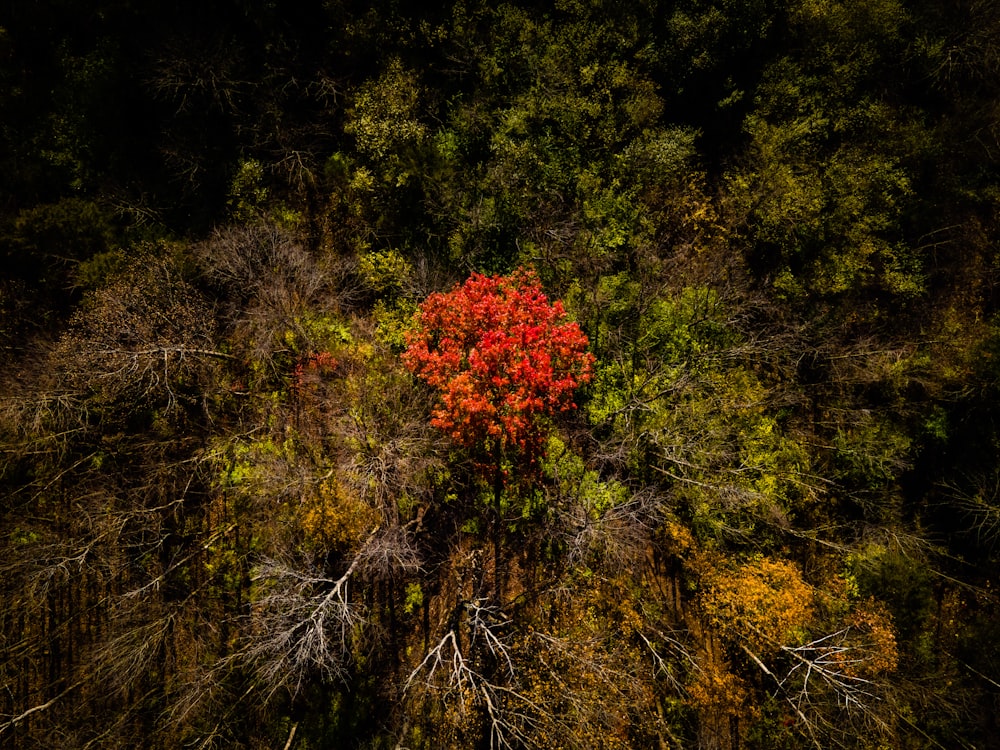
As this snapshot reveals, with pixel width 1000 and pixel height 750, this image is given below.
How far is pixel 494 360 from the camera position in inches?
436

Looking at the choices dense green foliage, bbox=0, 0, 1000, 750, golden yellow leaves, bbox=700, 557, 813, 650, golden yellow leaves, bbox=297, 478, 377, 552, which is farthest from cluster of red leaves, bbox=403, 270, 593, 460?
golden yellow leaves, bbox=700, 557, 813, 650

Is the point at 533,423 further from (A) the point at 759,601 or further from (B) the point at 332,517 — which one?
(A) the point at 759,601

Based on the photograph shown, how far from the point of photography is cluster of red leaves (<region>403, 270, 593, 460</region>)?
36.2ft

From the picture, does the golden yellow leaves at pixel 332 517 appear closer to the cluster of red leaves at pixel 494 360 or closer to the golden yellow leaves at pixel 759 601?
the cluster of red leaves at pixel 494 360

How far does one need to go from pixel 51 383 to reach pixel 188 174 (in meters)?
5.60

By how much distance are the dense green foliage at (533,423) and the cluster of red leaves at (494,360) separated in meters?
0.95

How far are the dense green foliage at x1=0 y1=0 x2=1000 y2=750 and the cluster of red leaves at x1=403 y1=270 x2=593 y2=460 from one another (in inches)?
37.6

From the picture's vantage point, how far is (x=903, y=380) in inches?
517

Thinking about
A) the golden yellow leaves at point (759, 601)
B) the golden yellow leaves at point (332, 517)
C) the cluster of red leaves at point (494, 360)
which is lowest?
the golden yellow leaves at point (759, 601)

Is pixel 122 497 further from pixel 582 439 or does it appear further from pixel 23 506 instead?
pixel 582 439

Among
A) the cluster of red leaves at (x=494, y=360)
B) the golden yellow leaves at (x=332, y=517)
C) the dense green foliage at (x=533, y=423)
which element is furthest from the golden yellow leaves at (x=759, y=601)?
the golden yellow leaves at (x=332, y=517)

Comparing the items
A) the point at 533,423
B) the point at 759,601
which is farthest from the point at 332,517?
the point at 759,601

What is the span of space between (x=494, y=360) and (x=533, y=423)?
1.83 meters

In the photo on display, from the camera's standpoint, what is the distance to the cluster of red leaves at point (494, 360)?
11.0 metres
